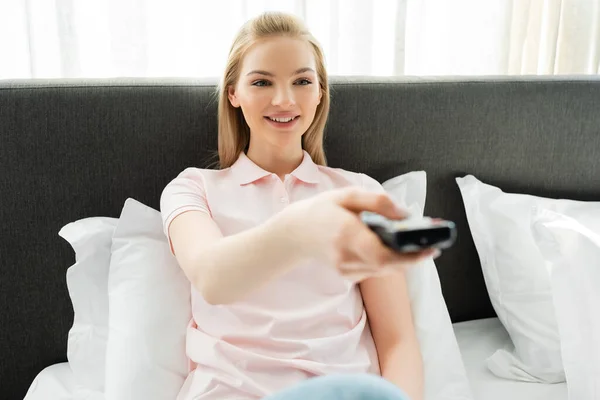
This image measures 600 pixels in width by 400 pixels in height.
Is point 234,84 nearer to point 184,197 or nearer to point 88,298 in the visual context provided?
point 184,197

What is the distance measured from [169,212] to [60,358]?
0.52 metres

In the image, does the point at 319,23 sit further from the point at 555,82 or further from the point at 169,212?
the point at 169,212

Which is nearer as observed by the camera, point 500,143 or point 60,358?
point 60,358

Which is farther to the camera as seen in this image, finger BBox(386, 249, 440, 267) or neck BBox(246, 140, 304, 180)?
neck BBox(246, 140, 304, 180)

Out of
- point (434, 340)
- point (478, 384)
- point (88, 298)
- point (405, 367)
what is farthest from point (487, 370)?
point (88, 298)

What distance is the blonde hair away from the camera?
1.17m

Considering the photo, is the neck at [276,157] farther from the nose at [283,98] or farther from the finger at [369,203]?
the finger at [369,203]

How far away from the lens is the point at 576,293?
1.19 meters

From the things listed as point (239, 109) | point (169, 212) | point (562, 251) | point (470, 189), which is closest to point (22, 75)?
point (239, 109)

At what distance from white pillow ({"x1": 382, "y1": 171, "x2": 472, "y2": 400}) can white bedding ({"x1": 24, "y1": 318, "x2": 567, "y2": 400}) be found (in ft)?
0.30

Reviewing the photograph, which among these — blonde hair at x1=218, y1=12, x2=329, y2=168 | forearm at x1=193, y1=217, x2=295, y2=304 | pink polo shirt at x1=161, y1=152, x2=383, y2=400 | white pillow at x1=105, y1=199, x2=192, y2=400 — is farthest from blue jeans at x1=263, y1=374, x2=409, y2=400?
blonde hair at x1=218, y1=12, x2=329, y2=168

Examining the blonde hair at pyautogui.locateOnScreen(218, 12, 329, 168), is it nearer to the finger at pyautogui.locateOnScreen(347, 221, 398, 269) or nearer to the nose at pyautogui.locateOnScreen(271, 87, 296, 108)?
the nose at pyautogui.locateOnScreen(271, 87, 296, 108)

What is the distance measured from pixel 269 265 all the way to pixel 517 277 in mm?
809

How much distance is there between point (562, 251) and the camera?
121cm
